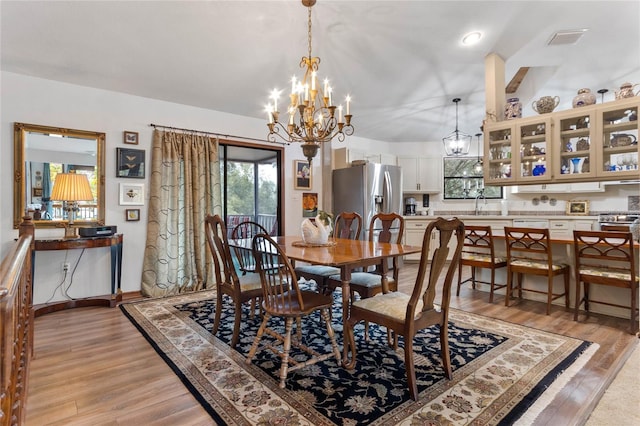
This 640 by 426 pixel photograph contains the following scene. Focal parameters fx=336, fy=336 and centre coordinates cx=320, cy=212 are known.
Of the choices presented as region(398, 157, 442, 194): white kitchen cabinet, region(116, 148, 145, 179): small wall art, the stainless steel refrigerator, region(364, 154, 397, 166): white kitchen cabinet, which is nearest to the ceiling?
region(116, 148, 145, 179): small wall art

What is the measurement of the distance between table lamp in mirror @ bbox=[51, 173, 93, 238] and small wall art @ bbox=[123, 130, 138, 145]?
0.69 metres

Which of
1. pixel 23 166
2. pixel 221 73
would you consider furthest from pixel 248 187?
pixel 23 166

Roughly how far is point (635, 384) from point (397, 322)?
1.51 metres

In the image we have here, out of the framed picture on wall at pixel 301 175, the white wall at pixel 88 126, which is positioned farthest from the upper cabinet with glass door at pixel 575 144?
the white wall at pixel 88 126

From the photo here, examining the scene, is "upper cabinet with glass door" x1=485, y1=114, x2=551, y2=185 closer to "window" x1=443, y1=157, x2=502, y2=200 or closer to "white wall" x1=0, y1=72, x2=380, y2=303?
"window" x1=443, y1=157, x2=502, y2=200

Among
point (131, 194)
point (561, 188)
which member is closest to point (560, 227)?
point (561, 188)

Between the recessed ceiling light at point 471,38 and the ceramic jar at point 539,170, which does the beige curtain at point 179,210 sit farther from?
the ceramic jar at point 539,170

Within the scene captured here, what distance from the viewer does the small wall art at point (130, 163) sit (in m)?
3.88

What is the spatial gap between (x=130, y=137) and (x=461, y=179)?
580 centimetres

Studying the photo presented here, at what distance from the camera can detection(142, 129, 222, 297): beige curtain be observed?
4043 mm

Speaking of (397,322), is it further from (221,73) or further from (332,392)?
(221,73)

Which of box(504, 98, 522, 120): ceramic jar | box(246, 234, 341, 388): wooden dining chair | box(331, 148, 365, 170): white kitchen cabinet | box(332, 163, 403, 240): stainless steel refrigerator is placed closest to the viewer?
box(246, 234, 341, 388): wooden dining chair

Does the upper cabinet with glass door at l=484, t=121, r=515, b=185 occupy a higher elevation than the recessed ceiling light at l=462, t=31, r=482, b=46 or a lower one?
lower

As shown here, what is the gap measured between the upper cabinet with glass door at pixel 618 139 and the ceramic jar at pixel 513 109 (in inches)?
29.5
